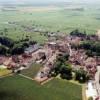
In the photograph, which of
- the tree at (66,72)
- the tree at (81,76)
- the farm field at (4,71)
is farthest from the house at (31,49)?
the tree at (81,76)

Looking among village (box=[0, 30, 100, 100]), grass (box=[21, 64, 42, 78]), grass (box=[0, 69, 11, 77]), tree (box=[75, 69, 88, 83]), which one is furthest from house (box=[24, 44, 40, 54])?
tree (box=[75, 69, 88, 83])

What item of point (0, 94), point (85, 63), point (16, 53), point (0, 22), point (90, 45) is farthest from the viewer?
point (0, 22)

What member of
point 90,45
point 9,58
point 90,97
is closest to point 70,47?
point 90,45

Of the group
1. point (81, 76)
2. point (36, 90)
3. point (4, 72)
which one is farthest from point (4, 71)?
point (81, 76)

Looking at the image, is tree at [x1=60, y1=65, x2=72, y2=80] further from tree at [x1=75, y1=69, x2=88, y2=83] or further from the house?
the house

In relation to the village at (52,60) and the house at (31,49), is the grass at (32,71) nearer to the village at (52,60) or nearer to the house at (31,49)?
the village at (52,60)

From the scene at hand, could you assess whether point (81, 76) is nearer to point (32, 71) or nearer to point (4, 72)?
point (32, 71)

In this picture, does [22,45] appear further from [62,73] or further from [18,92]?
[18,92]
